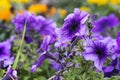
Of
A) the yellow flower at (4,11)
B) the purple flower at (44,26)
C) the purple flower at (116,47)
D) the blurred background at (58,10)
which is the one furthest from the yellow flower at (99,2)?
the purple flower at (116,47)

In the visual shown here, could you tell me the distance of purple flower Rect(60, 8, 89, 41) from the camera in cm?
155

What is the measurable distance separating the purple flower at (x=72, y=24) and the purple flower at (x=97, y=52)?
8cm

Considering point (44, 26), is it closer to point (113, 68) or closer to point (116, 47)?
point (113, 68)

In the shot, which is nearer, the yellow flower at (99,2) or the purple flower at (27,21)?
the purple flower at (27,21)

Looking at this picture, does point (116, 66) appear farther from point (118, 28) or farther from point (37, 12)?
point (37, 12)

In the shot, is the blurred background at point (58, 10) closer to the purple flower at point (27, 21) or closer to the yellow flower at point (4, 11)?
the yellow flower at point (4, 11)

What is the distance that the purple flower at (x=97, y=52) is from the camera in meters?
1.47

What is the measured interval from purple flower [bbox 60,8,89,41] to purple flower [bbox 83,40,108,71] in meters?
0.08

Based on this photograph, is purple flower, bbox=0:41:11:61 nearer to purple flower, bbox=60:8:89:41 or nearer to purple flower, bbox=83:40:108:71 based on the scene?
purple flower, bbox=60:8:89:41

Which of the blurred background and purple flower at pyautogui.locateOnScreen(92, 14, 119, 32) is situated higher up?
the blurred background

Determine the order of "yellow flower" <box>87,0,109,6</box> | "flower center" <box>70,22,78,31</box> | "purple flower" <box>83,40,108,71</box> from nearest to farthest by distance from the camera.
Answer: "purple flower" <box>83,40,108,71</box> < "flower center" <box>70,22,78,31</box> < "yellow flower" <box>87,0,109,6</box>

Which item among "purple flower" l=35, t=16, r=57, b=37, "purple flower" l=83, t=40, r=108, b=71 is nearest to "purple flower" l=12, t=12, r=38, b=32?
"purple flower" l=35, t=16, r=57, b=37

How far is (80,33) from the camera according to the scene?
1.51 meters

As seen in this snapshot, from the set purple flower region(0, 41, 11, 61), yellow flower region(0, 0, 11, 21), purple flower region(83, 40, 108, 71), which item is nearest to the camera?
purple flower region(83, 40, 108, 71)
